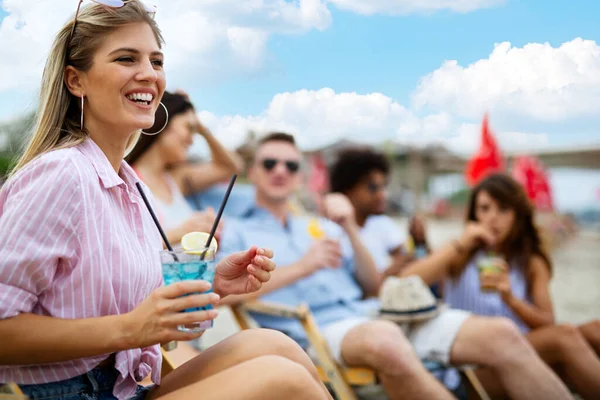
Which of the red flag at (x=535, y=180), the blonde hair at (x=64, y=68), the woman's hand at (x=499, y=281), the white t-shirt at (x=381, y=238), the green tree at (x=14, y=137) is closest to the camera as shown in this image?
the blonde hair at (x=64, y=68)

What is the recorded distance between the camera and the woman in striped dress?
111cm

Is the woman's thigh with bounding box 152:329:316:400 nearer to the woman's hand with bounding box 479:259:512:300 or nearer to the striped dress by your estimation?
the woman's hand with bounding box 479:259:512:300

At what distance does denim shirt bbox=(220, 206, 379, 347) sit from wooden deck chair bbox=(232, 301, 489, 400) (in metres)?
0.12

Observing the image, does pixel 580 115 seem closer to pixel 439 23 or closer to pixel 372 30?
pixel 439 23

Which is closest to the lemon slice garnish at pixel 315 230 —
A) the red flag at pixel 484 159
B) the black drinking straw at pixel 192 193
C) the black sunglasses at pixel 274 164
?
the black sunglasses at pixel 274 164

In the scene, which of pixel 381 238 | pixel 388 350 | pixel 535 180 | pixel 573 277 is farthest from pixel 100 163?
pixel 573 277

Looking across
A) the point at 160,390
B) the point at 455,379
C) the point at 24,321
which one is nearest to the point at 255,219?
the point at 455,379

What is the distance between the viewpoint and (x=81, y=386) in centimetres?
123

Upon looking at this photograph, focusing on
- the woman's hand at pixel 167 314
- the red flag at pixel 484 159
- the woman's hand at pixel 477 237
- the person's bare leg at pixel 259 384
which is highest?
the red flag at pixel 484 159

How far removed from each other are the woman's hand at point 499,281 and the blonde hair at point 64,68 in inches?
90.4

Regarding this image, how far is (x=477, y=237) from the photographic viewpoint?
345cm

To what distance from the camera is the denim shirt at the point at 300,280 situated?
120 inches

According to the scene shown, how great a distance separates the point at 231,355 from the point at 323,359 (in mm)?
1454

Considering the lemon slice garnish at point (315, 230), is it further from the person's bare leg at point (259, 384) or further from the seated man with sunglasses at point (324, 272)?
the person's bare leg at point (259, 384)
